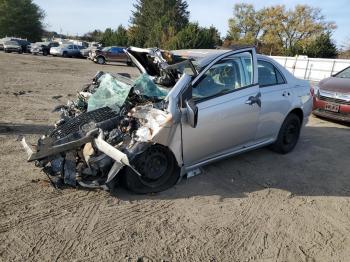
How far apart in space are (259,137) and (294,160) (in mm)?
988

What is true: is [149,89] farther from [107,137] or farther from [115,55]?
[115,55]

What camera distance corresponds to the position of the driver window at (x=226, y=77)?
4719 mm

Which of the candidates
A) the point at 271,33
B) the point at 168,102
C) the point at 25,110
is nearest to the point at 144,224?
the point at 168,102

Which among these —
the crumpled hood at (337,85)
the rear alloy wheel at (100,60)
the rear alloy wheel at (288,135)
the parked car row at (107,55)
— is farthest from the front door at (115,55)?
the rear alloy wheel at (288,135)

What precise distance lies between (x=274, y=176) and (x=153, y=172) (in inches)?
79.2

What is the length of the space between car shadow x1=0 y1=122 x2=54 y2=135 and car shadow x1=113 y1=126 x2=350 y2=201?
3.05 meters

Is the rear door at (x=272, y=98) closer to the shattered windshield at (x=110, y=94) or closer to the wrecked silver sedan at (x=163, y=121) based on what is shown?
the wrecked silver sedan at (x=163, y=121)

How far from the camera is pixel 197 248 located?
348 centimetres

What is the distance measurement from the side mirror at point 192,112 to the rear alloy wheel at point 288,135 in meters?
2.47

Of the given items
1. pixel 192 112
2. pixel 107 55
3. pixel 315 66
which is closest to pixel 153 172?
pixel 192 112

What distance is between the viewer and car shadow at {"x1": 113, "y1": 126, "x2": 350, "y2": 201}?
4684 millimetres

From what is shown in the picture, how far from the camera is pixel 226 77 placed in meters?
5.01

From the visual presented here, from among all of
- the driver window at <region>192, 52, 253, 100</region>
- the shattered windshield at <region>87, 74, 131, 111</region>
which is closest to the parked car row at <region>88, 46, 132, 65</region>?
the shattered windshield at <region>87, 74, 131, 111</region>

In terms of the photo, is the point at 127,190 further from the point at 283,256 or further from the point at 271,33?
the point at 271,33
